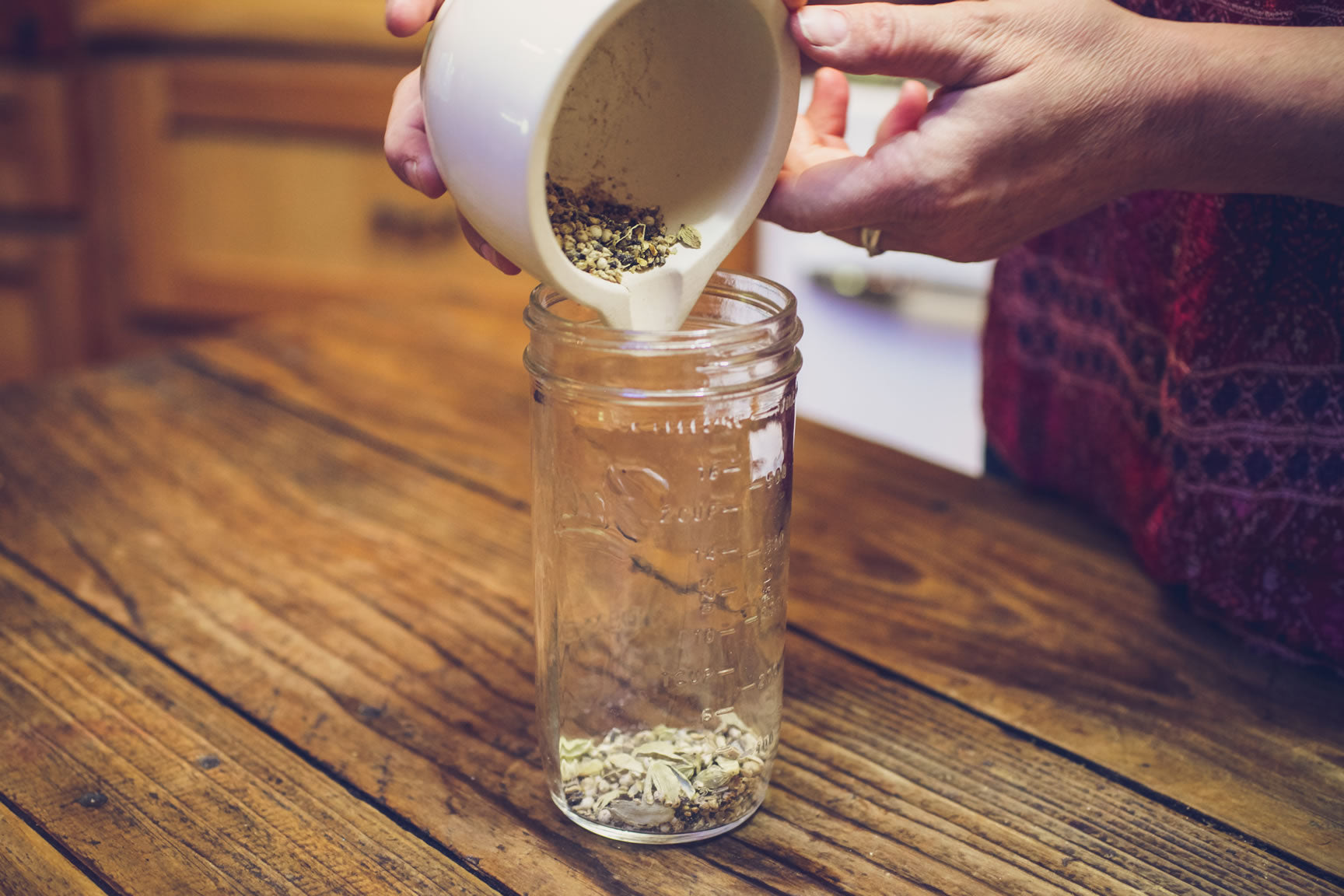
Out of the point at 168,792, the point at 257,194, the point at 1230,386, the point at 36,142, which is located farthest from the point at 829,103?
the point at 36,142

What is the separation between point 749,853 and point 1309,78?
1.65 feet

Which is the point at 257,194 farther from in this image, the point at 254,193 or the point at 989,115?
the point at 989,115

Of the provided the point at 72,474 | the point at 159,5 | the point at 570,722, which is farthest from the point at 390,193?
the point at 570,722

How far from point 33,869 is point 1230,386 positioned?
749 millimetres

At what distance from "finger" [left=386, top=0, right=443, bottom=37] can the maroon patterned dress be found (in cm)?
46

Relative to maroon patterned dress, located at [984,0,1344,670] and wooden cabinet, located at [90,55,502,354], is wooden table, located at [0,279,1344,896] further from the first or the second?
wooden cabinet, located at [90,55,502,354]

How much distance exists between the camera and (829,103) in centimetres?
86

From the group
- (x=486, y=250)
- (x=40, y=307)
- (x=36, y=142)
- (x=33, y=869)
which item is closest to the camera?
(x=33, y=869)

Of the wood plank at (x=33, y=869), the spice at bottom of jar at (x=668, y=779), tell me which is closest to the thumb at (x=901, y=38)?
the spice at bottom of jar at (x=668, y=779)

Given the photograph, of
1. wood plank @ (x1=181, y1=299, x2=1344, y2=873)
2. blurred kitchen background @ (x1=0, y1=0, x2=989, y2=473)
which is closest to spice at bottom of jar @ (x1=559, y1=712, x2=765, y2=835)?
wood plank @ (x1=181, y1=299, x2=1344, y2=873)

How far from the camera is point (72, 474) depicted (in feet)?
3.29

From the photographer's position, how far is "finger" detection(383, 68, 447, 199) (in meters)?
0.71

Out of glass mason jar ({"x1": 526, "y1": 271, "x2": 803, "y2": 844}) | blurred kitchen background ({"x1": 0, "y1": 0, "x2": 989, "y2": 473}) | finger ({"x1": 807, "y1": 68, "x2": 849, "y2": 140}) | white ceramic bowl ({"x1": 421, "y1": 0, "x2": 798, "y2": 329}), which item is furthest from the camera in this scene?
blurred kitchen background ({"x1": 0, "y1": 0, "x2": 989, "y2": 473})

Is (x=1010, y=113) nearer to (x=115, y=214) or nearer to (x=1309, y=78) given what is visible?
(x=1309, y=78)
